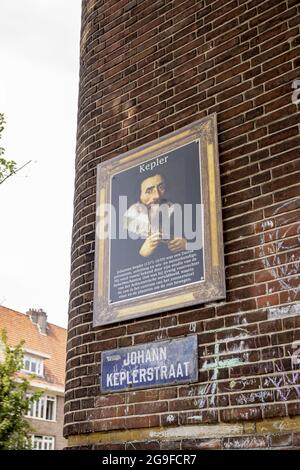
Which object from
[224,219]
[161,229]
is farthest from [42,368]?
[224,219]

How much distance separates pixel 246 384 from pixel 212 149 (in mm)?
1571

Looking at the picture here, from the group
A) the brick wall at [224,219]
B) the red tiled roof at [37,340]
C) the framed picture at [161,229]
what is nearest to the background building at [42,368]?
the red tiled roof at [37,340]

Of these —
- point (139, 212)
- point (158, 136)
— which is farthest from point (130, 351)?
point (158, 136)

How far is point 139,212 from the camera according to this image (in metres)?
4.30

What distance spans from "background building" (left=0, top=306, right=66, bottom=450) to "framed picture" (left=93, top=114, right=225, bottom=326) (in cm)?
2607

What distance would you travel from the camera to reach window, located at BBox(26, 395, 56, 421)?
3019cm


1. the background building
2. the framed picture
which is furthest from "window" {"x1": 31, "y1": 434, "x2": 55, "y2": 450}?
the framed picture

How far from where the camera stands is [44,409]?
3084 cm

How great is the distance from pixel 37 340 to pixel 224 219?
30.3 meters

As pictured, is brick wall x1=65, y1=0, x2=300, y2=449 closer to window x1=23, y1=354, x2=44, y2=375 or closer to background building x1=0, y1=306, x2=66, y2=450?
background building x1=0, y1=306, x2=66, y2=450

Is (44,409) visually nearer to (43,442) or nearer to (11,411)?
(43,442)

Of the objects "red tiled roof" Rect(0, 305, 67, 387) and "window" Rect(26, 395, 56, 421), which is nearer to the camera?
"window" Rect(26, 395, 56, 421)
